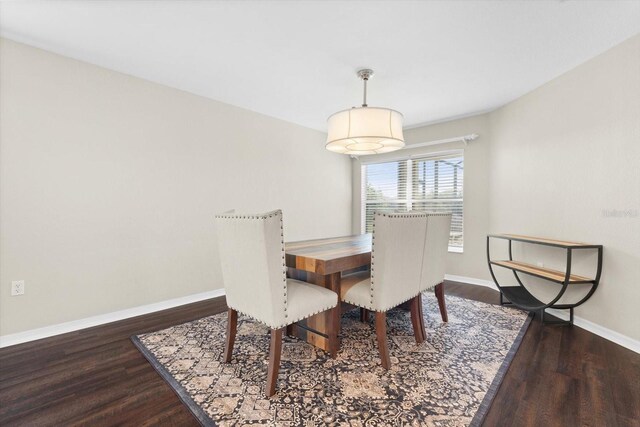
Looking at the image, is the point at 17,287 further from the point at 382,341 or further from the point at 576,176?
the point at 576,176

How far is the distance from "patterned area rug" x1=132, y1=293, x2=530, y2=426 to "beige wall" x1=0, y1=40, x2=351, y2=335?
795mm

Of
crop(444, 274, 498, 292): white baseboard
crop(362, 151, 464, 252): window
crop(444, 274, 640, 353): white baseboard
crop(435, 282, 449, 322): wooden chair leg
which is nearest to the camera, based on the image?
crop(444, 274, 640, 353): white baseboard

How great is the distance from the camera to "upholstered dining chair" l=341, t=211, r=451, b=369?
5.79 ft

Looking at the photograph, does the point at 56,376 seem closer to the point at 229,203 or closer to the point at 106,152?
the point at 106,152

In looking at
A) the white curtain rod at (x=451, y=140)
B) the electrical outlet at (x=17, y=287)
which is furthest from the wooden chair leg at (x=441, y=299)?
the electrical outlet at (x=17, y=287)

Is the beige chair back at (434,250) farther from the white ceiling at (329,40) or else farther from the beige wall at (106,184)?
the beige wall at (106,184)

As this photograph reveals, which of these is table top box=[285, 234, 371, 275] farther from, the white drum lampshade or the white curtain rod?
the white curtain rod

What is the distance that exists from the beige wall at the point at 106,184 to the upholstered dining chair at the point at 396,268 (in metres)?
2.01

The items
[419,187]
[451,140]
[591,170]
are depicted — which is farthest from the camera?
[419,187]

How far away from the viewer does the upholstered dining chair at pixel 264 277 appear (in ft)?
5.01

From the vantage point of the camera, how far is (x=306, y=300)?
1.74 metres

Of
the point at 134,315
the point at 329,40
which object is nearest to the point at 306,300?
the point at 329,40

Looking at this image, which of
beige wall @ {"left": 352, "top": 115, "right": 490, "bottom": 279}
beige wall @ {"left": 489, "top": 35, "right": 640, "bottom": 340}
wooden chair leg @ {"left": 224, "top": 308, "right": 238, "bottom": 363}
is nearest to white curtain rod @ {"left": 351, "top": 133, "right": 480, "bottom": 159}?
beige wall @ {"left": 352, "top": 115, "right": 490, "bottom": 279}

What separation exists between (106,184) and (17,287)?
1009mm
